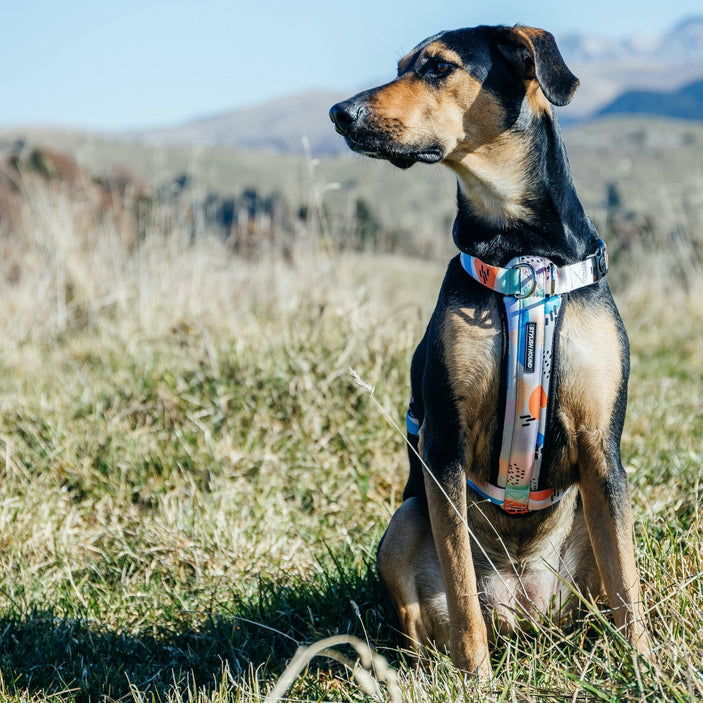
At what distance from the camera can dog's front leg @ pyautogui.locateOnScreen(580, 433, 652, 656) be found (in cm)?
223

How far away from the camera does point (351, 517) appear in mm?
3658

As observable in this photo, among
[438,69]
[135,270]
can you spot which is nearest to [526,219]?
[438,69]

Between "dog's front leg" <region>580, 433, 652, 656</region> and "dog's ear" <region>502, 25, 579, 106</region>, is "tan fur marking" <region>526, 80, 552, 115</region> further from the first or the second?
"dog's front leg" <region>580, 433, 652, 656</region>

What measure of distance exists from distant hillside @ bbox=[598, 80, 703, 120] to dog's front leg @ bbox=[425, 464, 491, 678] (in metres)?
85.0

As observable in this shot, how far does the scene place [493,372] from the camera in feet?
7.46

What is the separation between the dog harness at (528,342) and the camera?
2.24 m

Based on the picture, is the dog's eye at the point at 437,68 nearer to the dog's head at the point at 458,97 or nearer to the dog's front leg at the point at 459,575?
the dog's head at the point at 458,97

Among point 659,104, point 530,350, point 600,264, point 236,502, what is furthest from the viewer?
point 659,104

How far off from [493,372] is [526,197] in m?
0.57

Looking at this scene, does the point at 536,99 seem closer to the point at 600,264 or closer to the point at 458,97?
the point at 458,97

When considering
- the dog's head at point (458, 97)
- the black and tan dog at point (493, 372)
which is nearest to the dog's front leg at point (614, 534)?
the black and tan dog at point (493, 372)

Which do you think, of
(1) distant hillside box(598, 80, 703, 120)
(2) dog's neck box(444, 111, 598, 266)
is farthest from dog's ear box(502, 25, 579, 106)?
(1) distant hillside box(598, 80, 703, 120)

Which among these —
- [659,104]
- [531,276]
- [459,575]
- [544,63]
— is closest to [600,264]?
[531,276]

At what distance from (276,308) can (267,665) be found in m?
4.08
